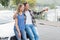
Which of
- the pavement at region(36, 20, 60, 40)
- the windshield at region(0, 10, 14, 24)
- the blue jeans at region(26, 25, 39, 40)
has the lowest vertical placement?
the pavement at region(36, 20, 60, 40)

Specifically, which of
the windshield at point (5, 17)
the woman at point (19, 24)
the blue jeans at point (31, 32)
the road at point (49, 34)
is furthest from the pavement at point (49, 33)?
the woman at point (19, 24)

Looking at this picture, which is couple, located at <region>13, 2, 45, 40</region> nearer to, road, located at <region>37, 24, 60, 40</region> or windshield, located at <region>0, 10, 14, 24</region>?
windshield, located at <region>0, 10, 14, 24</region>

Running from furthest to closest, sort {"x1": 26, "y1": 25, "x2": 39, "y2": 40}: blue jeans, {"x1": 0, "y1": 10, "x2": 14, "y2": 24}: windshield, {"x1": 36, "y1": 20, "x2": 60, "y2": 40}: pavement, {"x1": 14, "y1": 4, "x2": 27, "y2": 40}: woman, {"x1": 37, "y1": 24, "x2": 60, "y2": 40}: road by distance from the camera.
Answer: {"x1": 36, "y1": 20, "x2": 60, "y2": 40}: pavement → {"x1": 37, "y1": 24, "x2": 60, "y2": 40}: road → {"x1": 0, "y1": 10, "x2": 14, "y2": 24}: windshield → {"x1": 26, "y1": 25, "x2": 39, "y2": 40}: blue jeans → {"x1": 14, "y1": 4, "x2": 27, "y2": 40}: woman

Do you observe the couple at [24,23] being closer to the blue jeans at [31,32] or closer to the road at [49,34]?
the blue jeans at [31,32]

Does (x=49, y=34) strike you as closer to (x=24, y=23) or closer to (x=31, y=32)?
(x=31, y=32)

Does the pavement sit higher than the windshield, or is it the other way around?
the windshield

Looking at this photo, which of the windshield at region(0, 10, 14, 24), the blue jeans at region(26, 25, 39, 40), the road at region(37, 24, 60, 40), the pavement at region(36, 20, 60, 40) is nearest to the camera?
the blue jeans at region(26, 25, 39, 40)

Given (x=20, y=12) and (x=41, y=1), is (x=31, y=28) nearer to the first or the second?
(x=20, y=12)

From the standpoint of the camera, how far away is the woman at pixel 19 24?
803 cm

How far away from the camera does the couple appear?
26.5ft

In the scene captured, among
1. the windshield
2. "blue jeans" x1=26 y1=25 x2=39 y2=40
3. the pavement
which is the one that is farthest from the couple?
the pavement

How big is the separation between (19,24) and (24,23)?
16 centimetres

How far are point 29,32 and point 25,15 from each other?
503 millimetres

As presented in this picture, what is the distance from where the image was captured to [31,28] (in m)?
8.41
